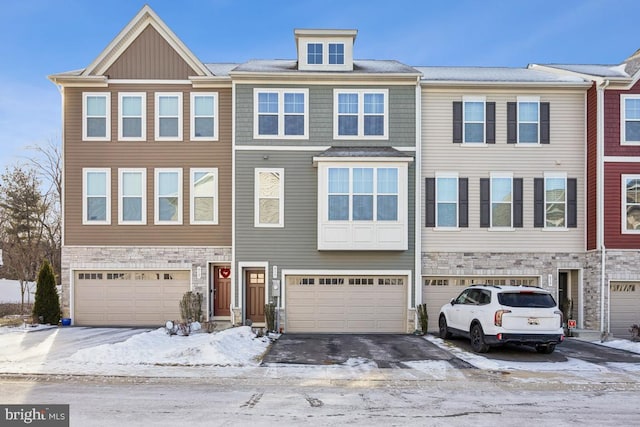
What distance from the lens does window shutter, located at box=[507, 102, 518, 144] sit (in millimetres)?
19859

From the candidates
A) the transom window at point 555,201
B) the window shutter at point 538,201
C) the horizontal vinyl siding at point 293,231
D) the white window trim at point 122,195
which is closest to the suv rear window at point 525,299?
the horizontal vinyl siding at point 293,231

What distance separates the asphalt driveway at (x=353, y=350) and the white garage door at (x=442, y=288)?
179cm

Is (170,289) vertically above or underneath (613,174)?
underneath

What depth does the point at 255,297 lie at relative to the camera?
20.0 metres

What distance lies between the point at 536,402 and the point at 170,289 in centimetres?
1384

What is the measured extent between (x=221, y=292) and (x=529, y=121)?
42.3ft

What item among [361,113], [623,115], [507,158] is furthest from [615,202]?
[361,113]

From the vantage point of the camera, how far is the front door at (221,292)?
2042 cm

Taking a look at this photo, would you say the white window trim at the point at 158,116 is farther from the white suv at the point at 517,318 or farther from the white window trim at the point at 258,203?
the white suv at the point at 517,318

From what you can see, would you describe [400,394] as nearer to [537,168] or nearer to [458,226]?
[458,226]

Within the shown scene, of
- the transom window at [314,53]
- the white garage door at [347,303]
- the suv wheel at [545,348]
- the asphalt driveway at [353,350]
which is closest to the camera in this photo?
the asphalt driveway at [353,350]

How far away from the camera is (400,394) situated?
10.2 metres

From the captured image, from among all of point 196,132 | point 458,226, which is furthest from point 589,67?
point 196,132

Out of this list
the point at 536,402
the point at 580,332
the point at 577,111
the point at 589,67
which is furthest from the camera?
the point at 589,67
